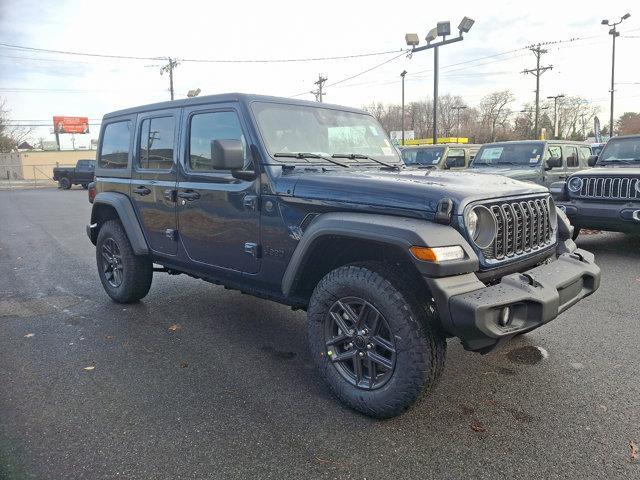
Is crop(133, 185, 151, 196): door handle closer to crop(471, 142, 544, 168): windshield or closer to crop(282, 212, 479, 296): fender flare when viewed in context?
crop(282, 212, 479, 296): fender flare

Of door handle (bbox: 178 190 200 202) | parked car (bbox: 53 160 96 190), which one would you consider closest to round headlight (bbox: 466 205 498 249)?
door handle (bbox: 178 190 200 202)

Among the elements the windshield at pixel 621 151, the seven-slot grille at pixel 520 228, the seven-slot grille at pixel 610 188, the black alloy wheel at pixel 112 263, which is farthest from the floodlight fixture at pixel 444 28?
the seven-slot grille at pixel 520 228

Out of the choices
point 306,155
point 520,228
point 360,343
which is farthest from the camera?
point 306,155

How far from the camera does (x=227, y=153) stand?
3281 mm

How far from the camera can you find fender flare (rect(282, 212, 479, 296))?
8.50 ft

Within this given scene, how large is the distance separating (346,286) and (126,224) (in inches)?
111

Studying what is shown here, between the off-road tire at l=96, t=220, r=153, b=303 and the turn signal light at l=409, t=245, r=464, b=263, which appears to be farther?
the off-road tire at l=96, t=220, r=153, b=303

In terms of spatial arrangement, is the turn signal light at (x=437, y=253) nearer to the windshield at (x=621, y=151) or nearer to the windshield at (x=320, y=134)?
the windshield at (x=320, y=134)

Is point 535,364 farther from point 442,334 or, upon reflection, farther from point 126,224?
point 126,224

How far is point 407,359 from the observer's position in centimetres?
271

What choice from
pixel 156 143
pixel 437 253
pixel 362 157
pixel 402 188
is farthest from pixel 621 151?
pixel 156 143

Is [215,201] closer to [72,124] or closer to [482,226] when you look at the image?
[482,226]

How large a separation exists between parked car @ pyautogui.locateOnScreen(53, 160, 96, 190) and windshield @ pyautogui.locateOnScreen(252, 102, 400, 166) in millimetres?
27958

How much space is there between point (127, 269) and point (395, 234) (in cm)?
328
